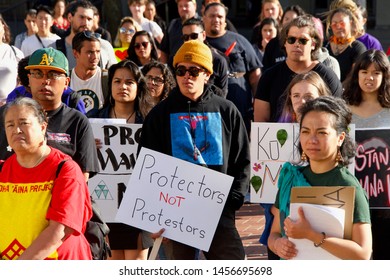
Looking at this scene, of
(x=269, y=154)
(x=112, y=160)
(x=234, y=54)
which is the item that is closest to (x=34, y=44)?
(x=234, y=54)

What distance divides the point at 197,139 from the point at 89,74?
2.58m

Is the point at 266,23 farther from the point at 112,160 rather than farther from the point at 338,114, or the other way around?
the point at 338,114

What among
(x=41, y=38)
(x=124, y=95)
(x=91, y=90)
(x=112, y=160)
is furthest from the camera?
(x=41, y=38)

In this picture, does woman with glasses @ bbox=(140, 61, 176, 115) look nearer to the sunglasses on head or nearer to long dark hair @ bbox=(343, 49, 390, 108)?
long dark hair @ bbox=(343, 49, 390, 108)

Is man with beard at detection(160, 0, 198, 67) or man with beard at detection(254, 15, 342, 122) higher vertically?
man with beard at detection(160, 0, 198, 67)

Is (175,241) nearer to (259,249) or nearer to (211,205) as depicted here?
(211,205)

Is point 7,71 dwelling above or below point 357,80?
above

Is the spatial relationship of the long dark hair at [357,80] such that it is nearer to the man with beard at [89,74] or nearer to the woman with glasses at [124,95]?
the woman with glasses at [124,95]

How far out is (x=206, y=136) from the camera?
6734mm

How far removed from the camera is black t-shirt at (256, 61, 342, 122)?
767 cm

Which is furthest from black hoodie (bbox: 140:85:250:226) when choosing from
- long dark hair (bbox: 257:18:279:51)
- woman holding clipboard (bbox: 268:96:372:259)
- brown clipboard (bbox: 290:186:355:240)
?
long dark hair (bbox: 257:18:279:51)

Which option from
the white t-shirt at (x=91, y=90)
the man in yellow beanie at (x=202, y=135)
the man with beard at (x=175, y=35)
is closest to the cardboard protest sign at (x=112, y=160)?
the man in yellow beanie at (x=202, y=135)

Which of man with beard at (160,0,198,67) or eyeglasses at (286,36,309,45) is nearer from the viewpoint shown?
eyeglasses at (286,36,309,45)
